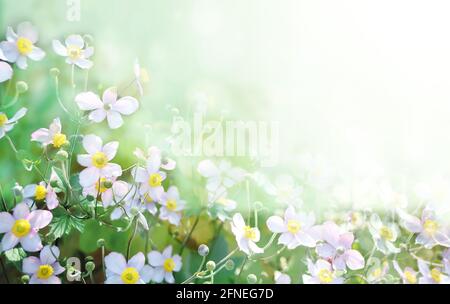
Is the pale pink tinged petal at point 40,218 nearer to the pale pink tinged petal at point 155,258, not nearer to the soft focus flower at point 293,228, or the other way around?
the pale pink tinged petal at point 155,258

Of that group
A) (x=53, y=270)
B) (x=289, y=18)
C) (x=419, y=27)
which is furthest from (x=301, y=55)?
(x=53, y=270)

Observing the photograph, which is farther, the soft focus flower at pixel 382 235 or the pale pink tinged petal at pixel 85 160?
the soft focus flower at pixel 382 235

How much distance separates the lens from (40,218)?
26.7 inches

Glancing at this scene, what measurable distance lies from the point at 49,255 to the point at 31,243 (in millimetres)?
28

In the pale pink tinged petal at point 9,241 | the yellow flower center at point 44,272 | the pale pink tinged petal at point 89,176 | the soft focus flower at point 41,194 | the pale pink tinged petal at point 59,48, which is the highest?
the pale pink tinged petal at point 59,48

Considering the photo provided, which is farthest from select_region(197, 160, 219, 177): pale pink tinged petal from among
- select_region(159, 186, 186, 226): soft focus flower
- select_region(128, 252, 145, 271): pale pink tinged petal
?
select_region(128, 252, 145, 271): pale pink tinged petal

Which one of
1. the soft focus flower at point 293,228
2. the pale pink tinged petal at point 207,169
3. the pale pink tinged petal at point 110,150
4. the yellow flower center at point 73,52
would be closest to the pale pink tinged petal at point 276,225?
the soft focus flower at point 293,228

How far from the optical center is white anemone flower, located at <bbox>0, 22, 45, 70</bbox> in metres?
0.72

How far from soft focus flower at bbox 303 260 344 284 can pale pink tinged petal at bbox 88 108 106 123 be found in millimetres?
321

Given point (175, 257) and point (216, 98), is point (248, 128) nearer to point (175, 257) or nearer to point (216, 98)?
point (216, 98)

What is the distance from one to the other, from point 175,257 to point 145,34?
0.37 metres

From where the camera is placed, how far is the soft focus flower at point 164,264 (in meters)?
0.74

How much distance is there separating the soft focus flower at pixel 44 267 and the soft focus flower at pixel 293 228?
0.86 ft
